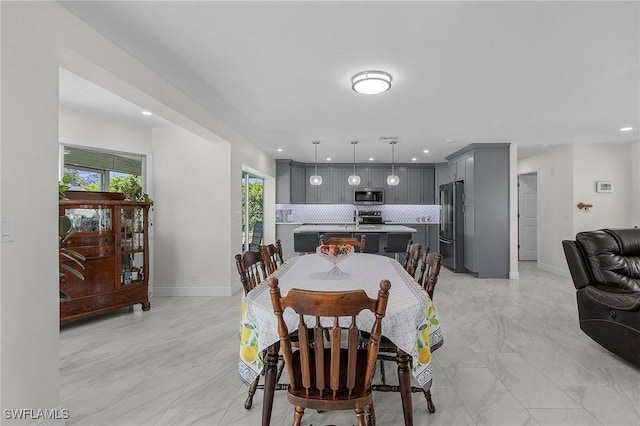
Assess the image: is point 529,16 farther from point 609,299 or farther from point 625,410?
point 625,410

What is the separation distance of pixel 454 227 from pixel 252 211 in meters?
4.25

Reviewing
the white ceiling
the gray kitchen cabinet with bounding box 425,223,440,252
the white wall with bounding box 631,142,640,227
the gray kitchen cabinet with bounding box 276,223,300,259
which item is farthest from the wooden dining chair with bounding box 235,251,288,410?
the white wall with bounding box 631,142,640,227

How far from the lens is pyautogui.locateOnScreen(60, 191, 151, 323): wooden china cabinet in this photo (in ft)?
11.9

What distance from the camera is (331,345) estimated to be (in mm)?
1451

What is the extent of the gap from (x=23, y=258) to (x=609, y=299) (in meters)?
4.11

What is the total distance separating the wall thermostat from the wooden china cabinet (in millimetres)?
7528

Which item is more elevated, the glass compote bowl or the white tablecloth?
the glass compote bowl

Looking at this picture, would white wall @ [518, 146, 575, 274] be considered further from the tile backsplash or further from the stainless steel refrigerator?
the tile backsplash

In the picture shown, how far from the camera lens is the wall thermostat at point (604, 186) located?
6.05 meters

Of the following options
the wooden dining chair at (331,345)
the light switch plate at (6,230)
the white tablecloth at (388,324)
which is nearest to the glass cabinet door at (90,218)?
the light switch plate at (6,230)

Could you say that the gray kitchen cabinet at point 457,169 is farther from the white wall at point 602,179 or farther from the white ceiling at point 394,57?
the white ceiling at point 394,57

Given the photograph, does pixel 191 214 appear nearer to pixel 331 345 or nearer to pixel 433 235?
pixel 331 345

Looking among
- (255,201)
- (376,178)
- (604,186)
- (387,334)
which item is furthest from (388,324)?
(376,178)

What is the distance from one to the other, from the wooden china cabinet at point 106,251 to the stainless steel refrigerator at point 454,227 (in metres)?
5.57
